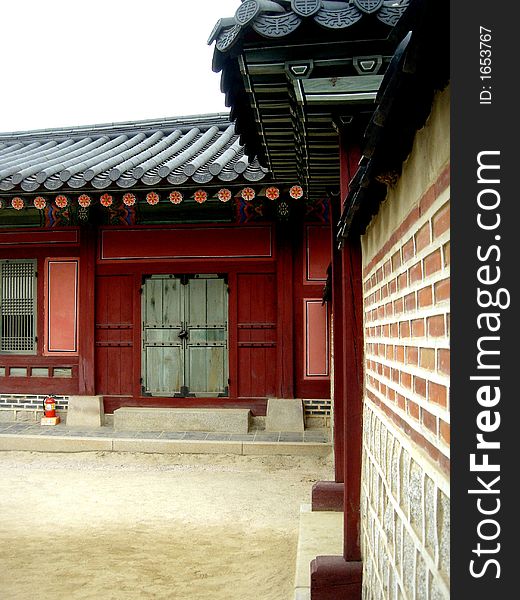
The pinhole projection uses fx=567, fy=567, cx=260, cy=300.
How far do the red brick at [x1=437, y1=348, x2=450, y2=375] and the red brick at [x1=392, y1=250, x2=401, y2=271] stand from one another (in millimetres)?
566

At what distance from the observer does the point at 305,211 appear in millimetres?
7867

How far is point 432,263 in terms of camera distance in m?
1.33

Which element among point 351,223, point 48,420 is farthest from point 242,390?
point 351,223

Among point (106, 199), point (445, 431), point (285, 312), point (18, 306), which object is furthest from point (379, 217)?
point (18, 306)

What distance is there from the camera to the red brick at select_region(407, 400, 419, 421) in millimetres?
1510

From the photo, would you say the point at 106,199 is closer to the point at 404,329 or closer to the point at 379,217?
the point at 379,217

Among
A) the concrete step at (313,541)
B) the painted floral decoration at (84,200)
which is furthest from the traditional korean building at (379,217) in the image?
the painted floral decoration at (84,200)

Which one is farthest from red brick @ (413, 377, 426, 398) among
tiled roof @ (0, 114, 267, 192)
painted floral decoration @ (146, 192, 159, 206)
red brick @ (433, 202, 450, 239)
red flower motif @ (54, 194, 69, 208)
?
red flower motif @ (54, 194, 69, 208)

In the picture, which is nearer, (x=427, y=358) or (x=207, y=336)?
(x=427, y=358)

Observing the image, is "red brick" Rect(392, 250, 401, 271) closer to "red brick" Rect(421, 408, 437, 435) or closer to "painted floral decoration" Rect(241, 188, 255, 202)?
"red brick" Rect(421, 408, 437, 435)

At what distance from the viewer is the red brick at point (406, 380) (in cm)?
162

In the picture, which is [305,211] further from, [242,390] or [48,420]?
[48,420]

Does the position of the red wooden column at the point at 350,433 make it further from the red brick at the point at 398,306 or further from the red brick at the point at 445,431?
the red brick at the point at 445,431

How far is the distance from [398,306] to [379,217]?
1.77 ft
